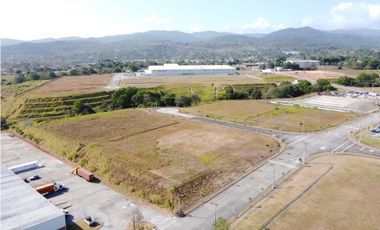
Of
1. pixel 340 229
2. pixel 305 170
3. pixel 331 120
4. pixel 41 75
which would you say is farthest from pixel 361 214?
pixel 41 75

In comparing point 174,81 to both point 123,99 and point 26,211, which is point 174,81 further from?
point 26,211

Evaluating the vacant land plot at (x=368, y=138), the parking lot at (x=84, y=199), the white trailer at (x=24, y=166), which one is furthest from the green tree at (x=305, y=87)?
the white trailer at (x=24, y=166)

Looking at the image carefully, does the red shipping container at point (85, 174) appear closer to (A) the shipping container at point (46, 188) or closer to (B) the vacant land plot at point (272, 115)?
(A) the shipping container at point (46, 188)

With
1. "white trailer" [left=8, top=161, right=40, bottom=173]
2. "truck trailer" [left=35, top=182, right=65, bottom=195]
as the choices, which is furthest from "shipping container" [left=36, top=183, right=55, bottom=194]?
"white trailer" [left=8, top=161, right=40, bottom=173]

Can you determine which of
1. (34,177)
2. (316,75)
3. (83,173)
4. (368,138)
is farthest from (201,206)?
(316,75)

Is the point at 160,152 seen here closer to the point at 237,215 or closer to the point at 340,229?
the point at 237,215
